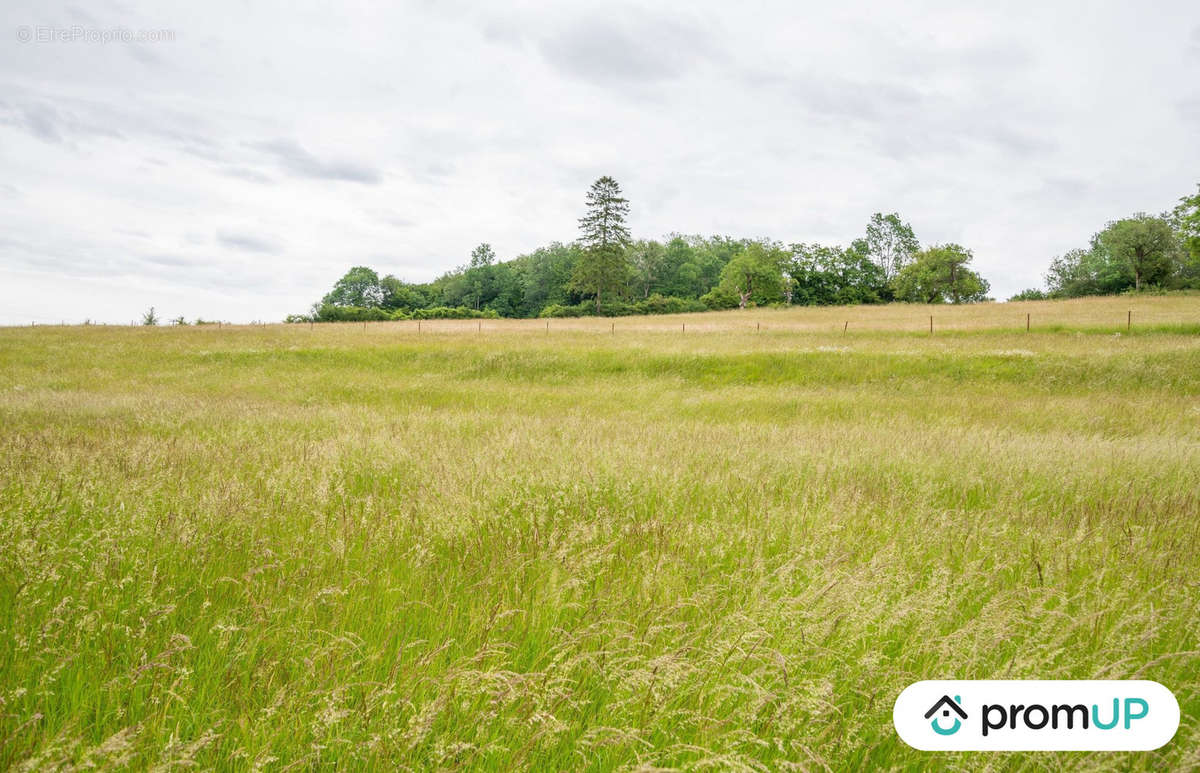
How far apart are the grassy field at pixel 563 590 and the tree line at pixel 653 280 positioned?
73.6m

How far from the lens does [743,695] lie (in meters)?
2.41

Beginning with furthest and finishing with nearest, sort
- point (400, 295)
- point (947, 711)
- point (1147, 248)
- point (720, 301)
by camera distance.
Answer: point (400, 295), point (720, 301), point (1147, 248), point (947, 711)

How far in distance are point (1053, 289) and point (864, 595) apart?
122m

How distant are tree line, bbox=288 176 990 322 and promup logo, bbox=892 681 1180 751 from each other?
77862 mm

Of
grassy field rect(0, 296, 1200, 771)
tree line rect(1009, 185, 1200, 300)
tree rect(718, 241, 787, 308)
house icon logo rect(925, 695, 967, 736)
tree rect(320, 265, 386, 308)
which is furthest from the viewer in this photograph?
A: tree rect(320, 265, 386, 308)

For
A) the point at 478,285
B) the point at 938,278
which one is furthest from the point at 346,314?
the point at 938,278

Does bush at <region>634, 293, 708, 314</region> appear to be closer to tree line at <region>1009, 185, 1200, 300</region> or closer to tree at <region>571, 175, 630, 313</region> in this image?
tree at <region>571, 175, 630, 313</region>

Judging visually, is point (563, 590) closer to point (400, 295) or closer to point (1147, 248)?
point (1147, 248)

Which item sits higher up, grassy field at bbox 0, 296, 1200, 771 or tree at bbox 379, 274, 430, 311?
tree at bbox 379, 274, 430, 311

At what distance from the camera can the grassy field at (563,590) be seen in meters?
2.14

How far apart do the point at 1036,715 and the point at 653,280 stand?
114207 millimetres

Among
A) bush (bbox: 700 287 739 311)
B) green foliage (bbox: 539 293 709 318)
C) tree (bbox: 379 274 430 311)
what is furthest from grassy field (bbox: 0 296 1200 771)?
tree (bbox: 379 274 430 311)

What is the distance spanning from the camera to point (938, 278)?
8400 cm

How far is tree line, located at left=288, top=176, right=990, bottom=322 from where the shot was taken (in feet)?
274
